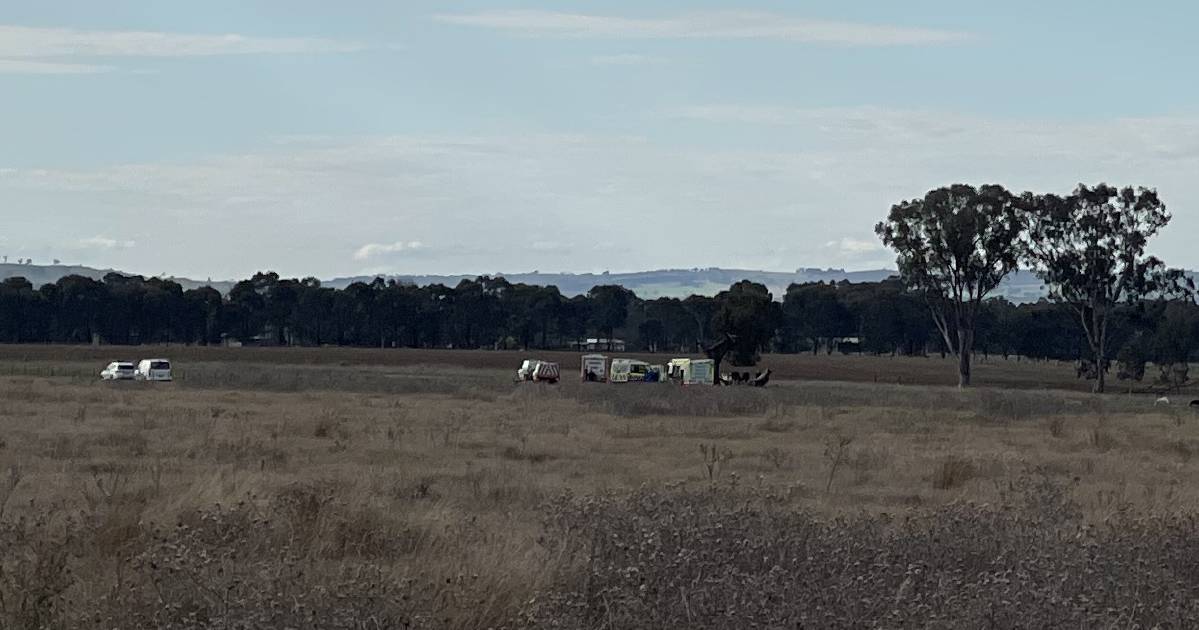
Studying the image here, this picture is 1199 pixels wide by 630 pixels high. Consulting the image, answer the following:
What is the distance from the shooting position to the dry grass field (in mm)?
7055

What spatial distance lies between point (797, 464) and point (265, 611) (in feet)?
50.8

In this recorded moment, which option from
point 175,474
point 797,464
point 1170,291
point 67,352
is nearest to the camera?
point 175,474

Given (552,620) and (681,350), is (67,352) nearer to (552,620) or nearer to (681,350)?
(681,350)

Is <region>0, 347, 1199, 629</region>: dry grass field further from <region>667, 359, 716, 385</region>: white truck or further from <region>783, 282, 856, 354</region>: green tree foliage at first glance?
<region>783, 282, 856, 354</region>: green tree foliage

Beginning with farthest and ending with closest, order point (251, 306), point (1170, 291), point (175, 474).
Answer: point (251, 306) < point (1170, 291) < point (175, 474)

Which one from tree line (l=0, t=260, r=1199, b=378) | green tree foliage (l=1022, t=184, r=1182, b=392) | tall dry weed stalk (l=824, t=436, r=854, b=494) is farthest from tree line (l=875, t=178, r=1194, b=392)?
tall dry weed stalk (l=824, t=436, r=854, b=494)

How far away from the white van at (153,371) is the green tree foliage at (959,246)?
46.1m

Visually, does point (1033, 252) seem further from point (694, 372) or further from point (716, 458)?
point (716, 458)

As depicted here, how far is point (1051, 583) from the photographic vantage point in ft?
25.3

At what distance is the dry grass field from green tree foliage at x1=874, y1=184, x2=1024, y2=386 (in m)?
65.2

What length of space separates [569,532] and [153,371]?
60.2 m

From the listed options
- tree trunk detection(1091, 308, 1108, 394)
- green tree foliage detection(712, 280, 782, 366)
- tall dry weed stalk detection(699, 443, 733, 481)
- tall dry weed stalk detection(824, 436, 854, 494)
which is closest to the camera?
tall dry weed stalk detection(824, 436, 854, 494)

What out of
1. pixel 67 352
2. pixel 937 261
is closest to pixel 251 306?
pixel 67 352

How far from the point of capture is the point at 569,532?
9.16m
